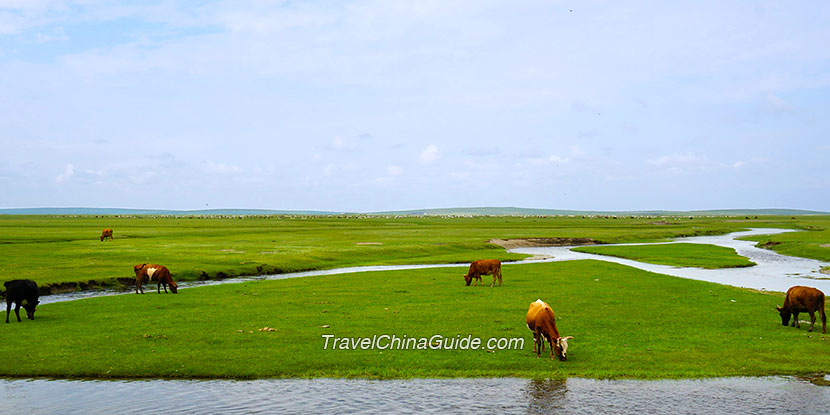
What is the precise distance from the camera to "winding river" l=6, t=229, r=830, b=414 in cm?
1478

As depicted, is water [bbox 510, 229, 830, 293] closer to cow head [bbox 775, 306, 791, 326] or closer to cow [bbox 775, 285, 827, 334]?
cow head [bbox 775, 306, 791, 326]

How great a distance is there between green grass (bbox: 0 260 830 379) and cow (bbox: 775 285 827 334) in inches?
30.0

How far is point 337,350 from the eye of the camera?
20203mm

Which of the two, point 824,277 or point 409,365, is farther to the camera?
point 824,277

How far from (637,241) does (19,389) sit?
9749 centimetres

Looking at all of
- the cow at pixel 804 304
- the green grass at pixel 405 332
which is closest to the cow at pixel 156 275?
the green grass at pixel 405 332

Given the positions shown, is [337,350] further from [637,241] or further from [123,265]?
[637,241]

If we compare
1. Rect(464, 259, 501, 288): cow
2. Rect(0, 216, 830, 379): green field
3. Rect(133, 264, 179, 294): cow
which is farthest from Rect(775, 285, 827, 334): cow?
Rect(133, 264, 179, 294): cow

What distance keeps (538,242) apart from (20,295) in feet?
261

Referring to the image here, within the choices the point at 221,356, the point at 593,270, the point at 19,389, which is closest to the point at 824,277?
the point at 593,270

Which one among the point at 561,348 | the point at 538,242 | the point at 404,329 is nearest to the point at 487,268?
the point at 404,329

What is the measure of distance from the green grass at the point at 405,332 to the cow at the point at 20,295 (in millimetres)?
786

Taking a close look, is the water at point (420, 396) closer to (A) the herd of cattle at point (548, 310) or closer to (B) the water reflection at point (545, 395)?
(B) the water reflection at point (545, 395)

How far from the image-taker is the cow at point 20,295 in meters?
25.0
